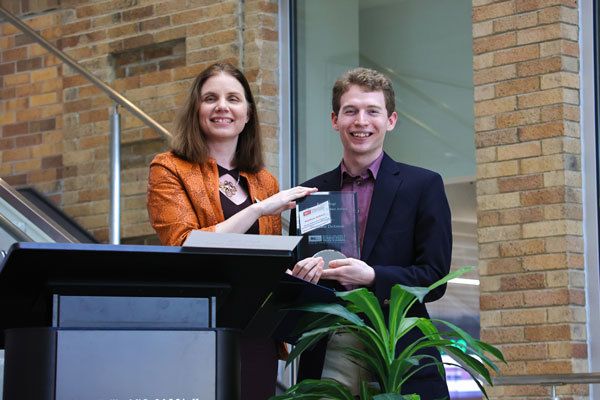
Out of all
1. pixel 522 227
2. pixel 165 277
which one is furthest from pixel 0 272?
pixel 522 227

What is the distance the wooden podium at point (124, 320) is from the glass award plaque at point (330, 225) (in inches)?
21.0

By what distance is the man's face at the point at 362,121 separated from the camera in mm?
2955

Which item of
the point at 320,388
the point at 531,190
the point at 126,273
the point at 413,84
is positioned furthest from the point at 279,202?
the point at 413,84

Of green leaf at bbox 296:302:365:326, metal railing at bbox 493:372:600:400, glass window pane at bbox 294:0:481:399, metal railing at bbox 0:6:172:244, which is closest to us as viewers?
green leaf at bbox 296:302:365:326

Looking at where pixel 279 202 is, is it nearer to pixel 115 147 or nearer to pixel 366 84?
pixel 366 84

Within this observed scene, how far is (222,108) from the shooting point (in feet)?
10.3

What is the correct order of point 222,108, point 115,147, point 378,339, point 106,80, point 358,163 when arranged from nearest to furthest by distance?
point 378,339 < point 358,163 < point 222,108 < point 115,147 < point 106,80

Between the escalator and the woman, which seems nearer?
the woman

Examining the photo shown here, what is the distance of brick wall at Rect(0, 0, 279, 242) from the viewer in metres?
6.59

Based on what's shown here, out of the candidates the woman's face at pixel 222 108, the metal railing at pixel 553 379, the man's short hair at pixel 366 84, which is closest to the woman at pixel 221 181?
the woman's face at pixel 222 108

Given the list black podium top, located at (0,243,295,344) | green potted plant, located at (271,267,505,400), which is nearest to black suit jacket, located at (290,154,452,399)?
green potted plant, located at (271,267,505,400)

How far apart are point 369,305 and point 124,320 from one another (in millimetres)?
589

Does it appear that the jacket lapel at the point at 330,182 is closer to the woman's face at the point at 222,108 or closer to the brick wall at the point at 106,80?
the woman's face at the point at 222,108

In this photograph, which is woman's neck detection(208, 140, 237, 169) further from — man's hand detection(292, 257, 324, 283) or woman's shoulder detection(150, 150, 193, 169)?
man's hand detection(292, 257, 324, 283)
